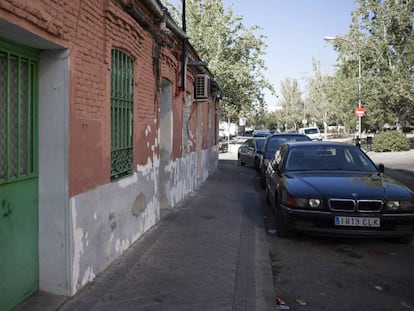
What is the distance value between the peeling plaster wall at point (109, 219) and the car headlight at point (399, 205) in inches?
136

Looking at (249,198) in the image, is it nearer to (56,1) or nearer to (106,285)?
(106,285)

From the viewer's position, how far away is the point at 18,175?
3660 mm

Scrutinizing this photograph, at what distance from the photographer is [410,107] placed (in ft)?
106

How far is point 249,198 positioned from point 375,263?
567cm

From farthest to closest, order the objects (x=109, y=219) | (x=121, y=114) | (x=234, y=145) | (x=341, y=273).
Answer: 1. (x=234, y=145)
2. (x=121, y=114)
3. (x=341, y=273)
4. (x=109, y=219)

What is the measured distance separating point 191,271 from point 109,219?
110 cm

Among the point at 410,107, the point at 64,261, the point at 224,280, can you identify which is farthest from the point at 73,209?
the point at 410,107

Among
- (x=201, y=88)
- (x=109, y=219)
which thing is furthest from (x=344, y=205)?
(x=201, y=88)

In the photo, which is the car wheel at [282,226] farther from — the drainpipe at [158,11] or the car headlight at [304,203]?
the drainpipe at [158,11]

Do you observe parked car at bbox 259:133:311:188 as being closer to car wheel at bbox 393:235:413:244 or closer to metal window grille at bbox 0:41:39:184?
car wheel at bbox 393:235:413:244

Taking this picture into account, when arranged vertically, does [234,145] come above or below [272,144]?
below

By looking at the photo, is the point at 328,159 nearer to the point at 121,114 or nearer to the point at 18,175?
the point at 121,114

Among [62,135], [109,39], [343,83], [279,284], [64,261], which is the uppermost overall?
[343,83]

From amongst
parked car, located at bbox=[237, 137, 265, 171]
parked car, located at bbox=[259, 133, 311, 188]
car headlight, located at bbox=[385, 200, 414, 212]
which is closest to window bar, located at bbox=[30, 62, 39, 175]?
car headlight, located at bbox=[385, 200, 414, 212]
